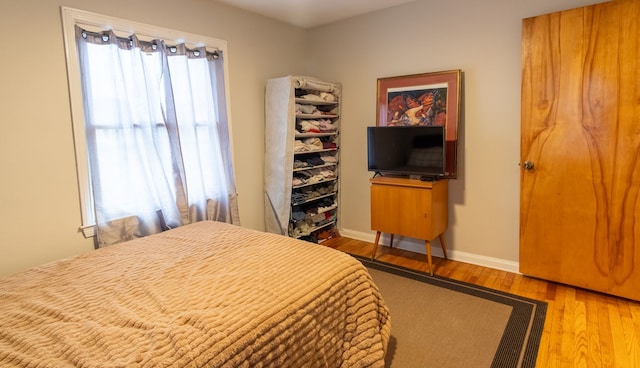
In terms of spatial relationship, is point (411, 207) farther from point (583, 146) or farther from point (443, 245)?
point (583, 146)

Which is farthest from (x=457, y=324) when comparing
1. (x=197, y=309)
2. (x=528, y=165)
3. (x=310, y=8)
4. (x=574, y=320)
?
(x=310, y=8)

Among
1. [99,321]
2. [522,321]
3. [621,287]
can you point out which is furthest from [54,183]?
[621,287]

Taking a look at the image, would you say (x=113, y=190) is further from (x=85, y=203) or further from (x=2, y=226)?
(x=2, y=226)

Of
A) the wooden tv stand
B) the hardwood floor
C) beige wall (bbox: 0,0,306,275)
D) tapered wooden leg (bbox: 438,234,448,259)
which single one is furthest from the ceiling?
the hardwood floor

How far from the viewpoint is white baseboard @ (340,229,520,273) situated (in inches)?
118

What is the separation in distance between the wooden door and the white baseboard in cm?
28

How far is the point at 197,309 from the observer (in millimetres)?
1307

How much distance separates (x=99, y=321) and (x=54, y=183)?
1339 mm

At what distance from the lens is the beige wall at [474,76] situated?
2830mm

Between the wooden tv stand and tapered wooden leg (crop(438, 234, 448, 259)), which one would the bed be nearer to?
the wooden tv stand

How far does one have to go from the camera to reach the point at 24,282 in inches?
65.9

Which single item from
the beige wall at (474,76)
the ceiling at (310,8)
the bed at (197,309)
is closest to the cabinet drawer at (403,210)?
the beige wall at (474,76)

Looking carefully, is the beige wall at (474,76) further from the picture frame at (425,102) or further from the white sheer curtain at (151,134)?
the white sheer curtain at (151,134)

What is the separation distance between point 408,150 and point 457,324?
150 cm
